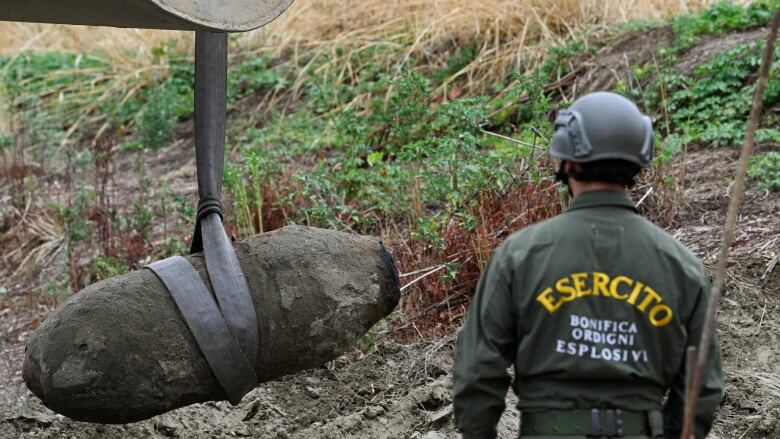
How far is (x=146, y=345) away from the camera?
3.41 metres

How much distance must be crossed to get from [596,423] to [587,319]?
241 millimetres

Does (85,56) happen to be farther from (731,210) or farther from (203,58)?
(731,210)

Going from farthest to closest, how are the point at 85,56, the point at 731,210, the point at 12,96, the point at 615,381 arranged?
1. the point at 85,56
2. the point at 12,96
3. the point at 615,381
4. the point at 731,210

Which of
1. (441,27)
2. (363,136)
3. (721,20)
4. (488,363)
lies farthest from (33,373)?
(441,27)

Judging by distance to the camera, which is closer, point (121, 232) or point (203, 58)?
point (203, 58)

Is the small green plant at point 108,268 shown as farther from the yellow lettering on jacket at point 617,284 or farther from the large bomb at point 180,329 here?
the yellow lettering on jacket at point 617,284

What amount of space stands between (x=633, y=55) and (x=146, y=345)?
18.5ft

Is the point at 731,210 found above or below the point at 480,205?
above

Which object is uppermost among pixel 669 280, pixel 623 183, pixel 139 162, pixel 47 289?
pixel 623 183

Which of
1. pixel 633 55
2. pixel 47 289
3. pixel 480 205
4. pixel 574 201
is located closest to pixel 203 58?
pixel 574 201

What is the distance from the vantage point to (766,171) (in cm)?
612

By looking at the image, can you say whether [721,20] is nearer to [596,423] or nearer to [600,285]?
[600,285]

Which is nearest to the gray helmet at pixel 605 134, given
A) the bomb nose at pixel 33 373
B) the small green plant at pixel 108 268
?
the bomb nose at pixel 33 373

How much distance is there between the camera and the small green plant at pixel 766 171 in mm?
5984
